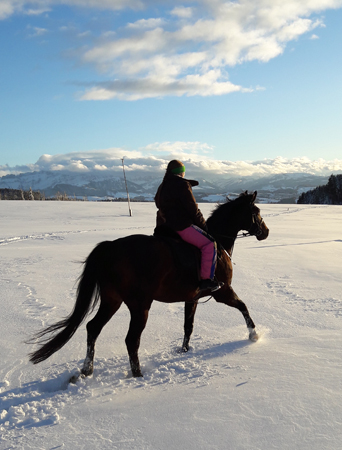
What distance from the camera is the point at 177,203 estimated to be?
3609mm

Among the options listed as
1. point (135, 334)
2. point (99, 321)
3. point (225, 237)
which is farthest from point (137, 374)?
point (225, 237)

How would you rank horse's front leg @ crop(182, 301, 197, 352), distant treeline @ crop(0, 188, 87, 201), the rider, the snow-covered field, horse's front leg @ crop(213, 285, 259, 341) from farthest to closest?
distant treeline @ crop(0, 188, 87, 201) → horse's front leg @ crop(213, 285, 259, 341) → horse's front leg @ crop(182, 301, 197, 352) → the rider → the snow-covered field

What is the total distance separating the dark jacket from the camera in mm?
3557

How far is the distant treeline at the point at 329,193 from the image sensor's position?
87562 millimetres

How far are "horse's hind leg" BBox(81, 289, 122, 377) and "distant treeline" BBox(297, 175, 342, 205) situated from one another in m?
92.2

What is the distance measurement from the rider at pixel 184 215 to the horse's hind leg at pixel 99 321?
95 cm

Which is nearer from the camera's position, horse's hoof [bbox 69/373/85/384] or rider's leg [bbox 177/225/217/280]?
horse's hoof [bbox 69/373/85/384]

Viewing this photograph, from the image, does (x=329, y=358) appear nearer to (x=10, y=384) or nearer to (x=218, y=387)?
(x=218, y=387)

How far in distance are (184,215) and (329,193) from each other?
9672 cm

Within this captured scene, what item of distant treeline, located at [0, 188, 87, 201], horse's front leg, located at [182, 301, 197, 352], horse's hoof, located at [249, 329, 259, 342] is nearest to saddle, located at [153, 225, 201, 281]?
horse's front leg, located at [182, 301, 197, 352]

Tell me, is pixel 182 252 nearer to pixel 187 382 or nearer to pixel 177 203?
pixel 177 203

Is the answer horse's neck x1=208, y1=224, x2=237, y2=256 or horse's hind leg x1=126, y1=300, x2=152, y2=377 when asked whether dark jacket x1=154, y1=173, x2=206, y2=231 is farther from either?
horse's hind leg x1=126, y1=300, x2=152, y2=377

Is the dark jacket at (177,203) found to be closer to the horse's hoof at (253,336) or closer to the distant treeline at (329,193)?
the horse's hoof at (253,336)

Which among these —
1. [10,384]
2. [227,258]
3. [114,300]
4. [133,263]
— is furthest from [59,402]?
[227,258]
